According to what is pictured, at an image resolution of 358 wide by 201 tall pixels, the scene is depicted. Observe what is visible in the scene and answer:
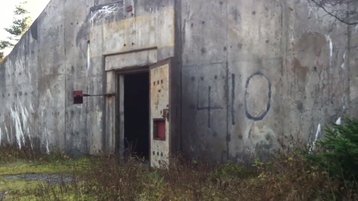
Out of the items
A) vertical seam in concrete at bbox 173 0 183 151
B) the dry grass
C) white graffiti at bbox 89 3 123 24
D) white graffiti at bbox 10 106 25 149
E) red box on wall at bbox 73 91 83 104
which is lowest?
the dry grass

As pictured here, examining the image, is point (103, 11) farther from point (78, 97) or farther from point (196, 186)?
point (196, 186)

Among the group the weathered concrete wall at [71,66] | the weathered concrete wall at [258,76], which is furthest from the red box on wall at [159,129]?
the weathered concrete wall at [71,66]

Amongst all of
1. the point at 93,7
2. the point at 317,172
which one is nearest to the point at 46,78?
the point at 93,7

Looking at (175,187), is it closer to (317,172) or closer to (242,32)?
(317,172)

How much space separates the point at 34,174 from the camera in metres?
9.43

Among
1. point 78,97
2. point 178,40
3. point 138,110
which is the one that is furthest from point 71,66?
point 178,40

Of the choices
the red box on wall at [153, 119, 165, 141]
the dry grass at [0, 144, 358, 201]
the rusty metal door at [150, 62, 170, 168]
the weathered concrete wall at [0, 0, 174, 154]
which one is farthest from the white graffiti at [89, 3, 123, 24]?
the dry grass at [0, 144, 358, 201]

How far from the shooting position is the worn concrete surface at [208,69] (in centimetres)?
738

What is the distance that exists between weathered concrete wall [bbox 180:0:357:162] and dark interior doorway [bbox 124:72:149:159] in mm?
3073

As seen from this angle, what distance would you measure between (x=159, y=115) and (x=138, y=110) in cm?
342

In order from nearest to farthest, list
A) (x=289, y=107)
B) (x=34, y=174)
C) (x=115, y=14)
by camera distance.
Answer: (x=289, y=107) < (x=34, y=174) < (x=115, y=14)

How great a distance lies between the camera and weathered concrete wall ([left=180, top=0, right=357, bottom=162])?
7301 millimetres

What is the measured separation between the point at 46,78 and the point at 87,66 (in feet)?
5.14

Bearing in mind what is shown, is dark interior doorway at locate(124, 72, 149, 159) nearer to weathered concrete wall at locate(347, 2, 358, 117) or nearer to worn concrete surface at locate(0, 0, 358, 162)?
worn concrete surface at locate(0, 0, 358, 162)
